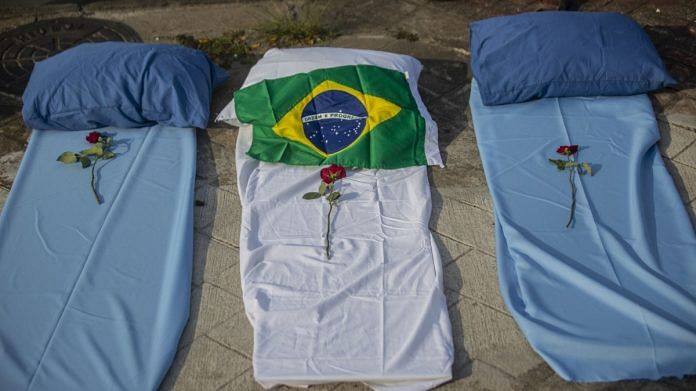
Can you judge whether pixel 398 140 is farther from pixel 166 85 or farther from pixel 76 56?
pixel 76 56

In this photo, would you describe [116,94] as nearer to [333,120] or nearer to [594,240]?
[333,120]

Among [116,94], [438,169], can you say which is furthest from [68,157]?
[438,169]

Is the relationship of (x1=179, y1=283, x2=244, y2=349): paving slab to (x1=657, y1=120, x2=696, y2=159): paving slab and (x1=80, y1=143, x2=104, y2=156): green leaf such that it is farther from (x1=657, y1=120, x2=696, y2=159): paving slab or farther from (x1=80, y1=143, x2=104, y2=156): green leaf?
(x1=657, y1=120, x2=696, y2=159): paving slab

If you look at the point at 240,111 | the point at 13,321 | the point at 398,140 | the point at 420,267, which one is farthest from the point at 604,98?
the point at 13,321

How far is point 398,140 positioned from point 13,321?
220 cm

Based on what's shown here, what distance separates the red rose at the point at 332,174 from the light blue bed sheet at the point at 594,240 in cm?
82

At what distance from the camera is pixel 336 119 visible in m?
4.80

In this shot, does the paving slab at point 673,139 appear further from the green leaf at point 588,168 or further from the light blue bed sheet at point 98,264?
the light blue bed sheet at point 98,264

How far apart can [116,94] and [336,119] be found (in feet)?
4.22

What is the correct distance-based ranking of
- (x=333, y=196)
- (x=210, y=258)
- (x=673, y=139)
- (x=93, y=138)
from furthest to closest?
(x=673, y=139)
(x=93, y=138)
(x=333, y=196)
(x=210, y=258)

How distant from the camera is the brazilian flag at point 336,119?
15.4ft

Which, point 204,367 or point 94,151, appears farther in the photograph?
→ point 94,151

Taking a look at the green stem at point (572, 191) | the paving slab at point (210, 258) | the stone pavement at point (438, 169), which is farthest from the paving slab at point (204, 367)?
the green stem at point (572, 191)

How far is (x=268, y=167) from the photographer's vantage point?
4.73 metres
